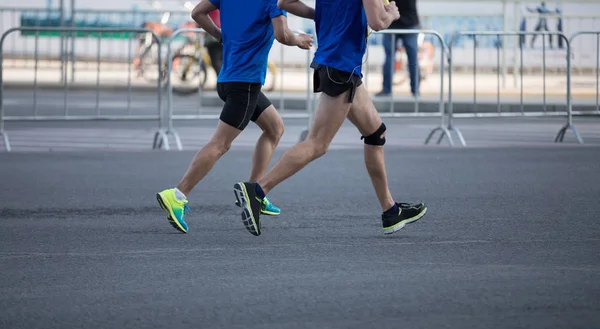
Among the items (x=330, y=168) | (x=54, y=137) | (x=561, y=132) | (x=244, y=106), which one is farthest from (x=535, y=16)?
(x=244, y=106)

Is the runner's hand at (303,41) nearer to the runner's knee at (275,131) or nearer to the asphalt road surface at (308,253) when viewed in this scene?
the runner's knee at (275,131)

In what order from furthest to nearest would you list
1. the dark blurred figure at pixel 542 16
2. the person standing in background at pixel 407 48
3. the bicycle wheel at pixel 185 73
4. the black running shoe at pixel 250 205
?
the bicycle wheel at pixel 185 73 → the dark blurred figure at pixel 542 16 → the person standing in background at pixel 407 48 → the black running shoe at pixel 250 205

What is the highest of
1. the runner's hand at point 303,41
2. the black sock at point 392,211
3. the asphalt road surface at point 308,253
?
the runner's hand at point 303,41

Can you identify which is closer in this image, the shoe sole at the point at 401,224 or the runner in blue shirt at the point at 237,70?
the shoe sole at the point at 401,224

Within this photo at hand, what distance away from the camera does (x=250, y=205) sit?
7656 millimetres

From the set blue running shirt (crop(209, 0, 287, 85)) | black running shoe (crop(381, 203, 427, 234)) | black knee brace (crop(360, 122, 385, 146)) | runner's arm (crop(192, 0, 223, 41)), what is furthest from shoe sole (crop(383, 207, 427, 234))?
runner's arm (crop(192, 0, 223, 41))

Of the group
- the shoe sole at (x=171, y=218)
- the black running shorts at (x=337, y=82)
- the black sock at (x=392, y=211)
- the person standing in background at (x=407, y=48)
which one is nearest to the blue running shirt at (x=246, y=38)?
the black running shorts at (x=337, y=82)

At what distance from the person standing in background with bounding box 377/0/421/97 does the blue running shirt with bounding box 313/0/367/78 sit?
792 centimetres

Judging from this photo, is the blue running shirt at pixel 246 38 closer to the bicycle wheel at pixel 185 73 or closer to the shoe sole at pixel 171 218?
the shoe sole at pixel 171 218

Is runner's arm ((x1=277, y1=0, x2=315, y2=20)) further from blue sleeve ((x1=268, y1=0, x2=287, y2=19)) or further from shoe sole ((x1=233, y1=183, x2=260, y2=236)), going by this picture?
shoe sole ((x1=233, y1=183, x2=260, y2=236))

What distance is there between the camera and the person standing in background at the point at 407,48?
16641 mm

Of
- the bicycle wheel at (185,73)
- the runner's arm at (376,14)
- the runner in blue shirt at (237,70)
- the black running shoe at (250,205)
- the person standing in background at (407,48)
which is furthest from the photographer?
the bicycle wheel at (185,73)

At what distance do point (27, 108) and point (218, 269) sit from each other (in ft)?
41.1

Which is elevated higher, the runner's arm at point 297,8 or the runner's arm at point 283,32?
the runner's arm at point 297,8
